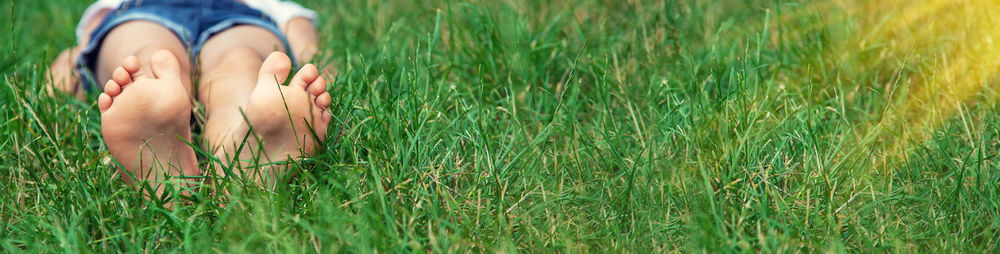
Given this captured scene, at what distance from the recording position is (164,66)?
5.67ft

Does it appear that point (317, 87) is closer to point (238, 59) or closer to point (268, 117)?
point (268, 117)

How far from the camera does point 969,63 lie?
7.08 feet

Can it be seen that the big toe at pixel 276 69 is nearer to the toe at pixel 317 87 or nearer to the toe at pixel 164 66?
the toe at pixel 317 87

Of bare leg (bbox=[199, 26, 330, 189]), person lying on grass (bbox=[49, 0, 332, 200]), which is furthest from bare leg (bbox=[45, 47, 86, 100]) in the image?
bare leg (bbox=[199, 26, 330, 189])

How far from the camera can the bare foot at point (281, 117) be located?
1.62 metres

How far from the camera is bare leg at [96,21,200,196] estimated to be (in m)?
1.65

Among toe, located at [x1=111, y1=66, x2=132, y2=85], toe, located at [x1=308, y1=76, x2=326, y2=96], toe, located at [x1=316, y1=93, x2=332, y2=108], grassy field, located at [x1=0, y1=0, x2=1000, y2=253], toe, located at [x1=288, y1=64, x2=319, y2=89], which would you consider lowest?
grassy field, located at [x1=0, y1=0, x2=1000, y2=253]

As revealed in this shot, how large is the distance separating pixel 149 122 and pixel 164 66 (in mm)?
139

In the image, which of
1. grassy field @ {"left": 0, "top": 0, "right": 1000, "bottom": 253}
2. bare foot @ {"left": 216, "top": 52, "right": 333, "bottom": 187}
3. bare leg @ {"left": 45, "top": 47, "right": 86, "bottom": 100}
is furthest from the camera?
bare leg @ {"left": 45, "top": 47, "right": 86, "bottom": 100}

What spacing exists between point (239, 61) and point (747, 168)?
4.31ft

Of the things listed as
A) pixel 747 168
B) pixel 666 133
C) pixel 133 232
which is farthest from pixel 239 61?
pixel 747 168

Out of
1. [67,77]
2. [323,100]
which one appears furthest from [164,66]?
[67,77]

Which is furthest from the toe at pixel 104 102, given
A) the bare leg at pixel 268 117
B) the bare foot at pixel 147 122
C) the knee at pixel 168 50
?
the knee at pixel 168 50

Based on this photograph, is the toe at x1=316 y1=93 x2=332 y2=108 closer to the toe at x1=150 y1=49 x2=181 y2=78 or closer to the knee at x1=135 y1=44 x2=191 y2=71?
the toe at x1=150 y1=49 x2=181 y2=78
